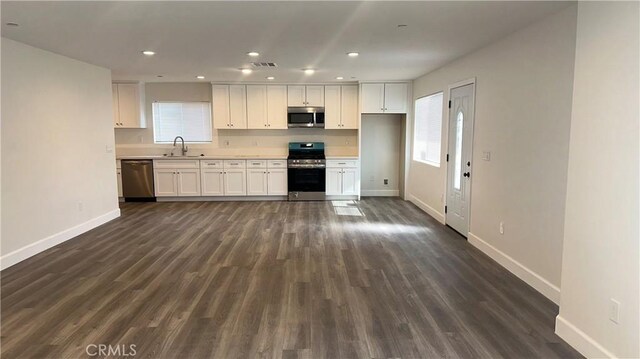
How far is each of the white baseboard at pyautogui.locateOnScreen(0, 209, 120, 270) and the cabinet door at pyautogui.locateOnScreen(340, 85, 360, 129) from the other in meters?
4.58

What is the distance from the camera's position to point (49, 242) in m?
→ 4.56

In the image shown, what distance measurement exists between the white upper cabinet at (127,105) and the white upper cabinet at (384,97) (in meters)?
4.45

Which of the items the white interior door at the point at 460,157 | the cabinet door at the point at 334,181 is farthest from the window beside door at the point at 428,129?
the cabinet door at the point at 334,181

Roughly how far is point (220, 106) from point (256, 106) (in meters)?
0.72

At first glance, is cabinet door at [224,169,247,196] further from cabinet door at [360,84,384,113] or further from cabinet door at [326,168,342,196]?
cabinet door at [360,84,384,113]

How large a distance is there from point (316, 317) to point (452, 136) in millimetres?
3561

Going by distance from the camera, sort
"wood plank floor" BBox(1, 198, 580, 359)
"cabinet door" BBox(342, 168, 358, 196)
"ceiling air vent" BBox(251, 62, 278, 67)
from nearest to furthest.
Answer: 1. "wood plank floor" BBox(1, 198, 580, 359)
2. "ceiling air vent" BBox(251, 62, 278, 67)
3. "cabinet door" BBox(342, 168, 358, 196)

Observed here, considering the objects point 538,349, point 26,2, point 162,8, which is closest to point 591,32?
point 538,349

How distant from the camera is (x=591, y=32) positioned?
233 centimetres

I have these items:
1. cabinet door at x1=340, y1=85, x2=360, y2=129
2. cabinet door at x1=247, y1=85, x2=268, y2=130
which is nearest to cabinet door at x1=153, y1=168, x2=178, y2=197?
cabinet door at x1=247, y1=85, x2=268, y2=130

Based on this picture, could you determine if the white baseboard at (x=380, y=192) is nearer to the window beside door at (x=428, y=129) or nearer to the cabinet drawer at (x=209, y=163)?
the window beside door at (x=428, y=129)

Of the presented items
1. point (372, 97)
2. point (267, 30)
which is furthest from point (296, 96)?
point (267, 30)

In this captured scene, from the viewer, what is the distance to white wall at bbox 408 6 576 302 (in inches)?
121

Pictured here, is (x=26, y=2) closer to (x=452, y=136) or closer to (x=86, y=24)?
(x=86, y=24)
